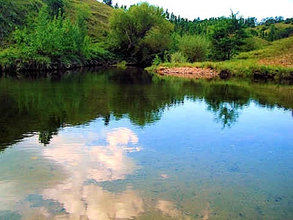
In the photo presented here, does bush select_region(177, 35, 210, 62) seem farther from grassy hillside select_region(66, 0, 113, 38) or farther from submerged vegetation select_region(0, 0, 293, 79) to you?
grassy hillside select_region(66, 0, 113, 38)

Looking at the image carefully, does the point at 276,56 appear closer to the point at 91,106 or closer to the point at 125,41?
the point at 125,41

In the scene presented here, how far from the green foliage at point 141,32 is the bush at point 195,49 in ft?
35.2

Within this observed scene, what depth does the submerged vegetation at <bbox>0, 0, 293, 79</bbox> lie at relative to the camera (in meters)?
43.2

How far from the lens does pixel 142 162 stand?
9047 millimetres

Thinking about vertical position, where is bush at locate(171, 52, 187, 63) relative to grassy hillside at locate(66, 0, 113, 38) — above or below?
below

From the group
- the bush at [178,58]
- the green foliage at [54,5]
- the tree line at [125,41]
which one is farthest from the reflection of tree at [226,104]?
the green foliage at [54,5]

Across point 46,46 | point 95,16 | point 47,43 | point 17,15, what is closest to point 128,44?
point 17,15

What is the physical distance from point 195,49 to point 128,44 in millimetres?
19658

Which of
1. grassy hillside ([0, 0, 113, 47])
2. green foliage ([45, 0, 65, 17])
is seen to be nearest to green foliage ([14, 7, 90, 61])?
grassy hillside ([0, 0, 113, 47])

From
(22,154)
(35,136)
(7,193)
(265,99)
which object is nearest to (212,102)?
(265,99)

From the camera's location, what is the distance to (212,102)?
20297mm

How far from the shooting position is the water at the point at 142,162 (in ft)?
21.4

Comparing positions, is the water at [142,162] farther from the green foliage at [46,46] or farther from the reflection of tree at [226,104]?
the green foliage at [46,46]

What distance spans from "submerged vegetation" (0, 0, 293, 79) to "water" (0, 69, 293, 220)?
2784cm
